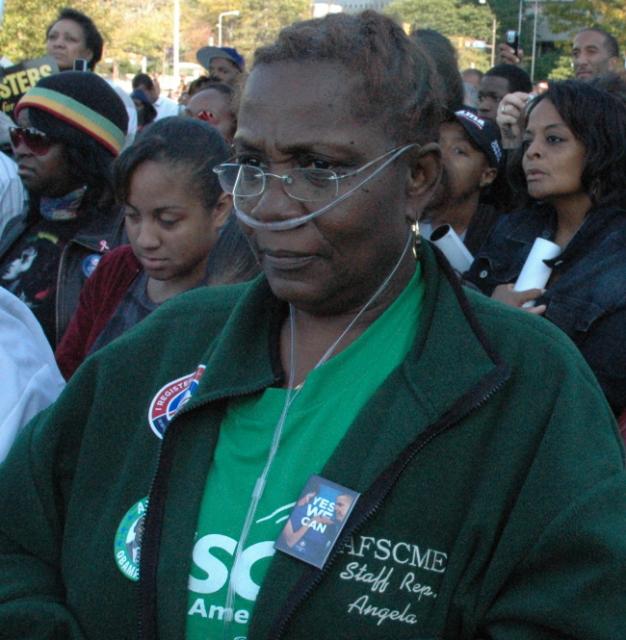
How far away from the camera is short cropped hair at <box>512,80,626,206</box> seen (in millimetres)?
4047

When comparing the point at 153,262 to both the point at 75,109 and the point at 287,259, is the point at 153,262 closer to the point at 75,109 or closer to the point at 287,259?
the point at 75,109

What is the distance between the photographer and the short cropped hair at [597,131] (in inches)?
159

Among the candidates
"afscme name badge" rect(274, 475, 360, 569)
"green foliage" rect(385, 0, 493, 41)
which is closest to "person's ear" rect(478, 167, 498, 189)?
"afscme name badge" rect(274, 475, 360, 569)

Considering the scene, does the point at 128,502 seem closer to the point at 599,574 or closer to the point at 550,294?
the point at 599,574

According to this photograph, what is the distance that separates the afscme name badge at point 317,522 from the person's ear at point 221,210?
73.0 inches

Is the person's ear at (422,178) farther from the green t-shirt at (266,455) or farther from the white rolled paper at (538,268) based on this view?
the white rolled paper at (538,268)

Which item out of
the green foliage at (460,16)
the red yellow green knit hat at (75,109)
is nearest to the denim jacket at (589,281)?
the red yellow green knit hat at (75,109)

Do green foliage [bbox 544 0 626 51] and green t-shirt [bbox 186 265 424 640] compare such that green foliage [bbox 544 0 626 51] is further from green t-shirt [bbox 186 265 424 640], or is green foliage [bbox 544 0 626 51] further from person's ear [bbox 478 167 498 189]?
green t-shirt [bbox 186 265 424 640]

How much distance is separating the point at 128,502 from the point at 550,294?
2220 mm

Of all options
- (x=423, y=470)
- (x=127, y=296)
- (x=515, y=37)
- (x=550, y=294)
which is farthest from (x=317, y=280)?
(x=515, y=37)

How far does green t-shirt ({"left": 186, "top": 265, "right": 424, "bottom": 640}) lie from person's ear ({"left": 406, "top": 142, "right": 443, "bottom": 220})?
15 centimetres

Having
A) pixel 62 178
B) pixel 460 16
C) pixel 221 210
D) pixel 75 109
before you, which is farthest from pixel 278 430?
pixel 460 16

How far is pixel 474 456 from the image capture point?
68.8 inches

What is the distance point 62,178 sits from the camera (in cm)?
446
